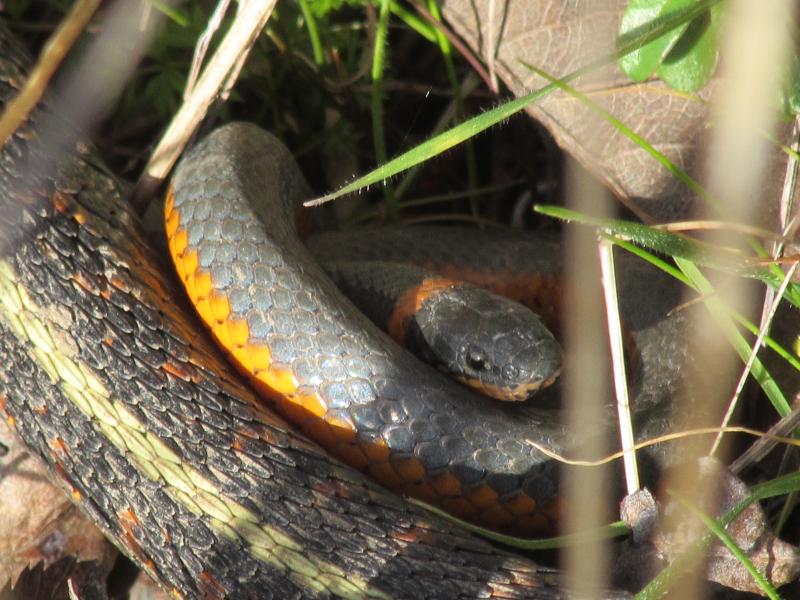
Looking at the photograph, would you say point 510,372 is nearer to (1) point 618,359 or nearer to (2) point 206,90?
(1) point 618,359

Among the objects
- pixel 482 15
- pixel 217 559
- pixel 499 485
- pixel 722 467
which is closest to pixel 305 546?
pixel 217 559

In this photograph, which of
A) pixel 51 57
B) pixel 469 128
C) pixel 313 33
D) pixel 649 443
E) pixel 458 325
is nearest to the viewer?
pixel 51 57

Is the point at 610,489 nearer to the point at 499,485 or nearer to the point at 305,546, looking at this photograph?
the point at 499,485

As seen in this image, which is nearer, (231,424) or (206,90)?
(231,424)

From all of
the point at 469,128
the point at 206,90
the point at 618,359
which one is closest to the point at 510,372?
the point at 618,359

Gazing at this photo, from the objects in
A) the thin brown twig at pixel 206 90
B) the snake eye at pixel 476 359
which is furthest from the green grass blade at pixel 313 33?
the snake eye at pixel 476 359

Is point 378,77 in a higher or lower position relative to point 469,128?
higher
